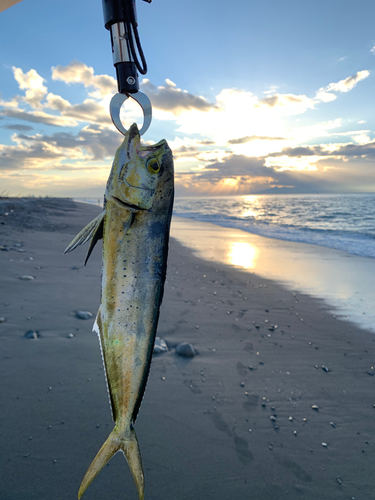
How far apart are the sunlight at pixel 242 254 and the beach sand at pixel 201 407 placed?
5154mm

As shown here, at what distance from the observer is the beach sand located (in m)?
2.82

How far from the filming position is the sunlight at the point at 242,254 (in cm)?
1176

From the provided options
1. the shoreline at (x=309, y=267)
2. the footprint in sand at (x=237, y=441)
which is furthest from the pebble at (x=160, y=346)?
the shoreline at (x=309, y=267)

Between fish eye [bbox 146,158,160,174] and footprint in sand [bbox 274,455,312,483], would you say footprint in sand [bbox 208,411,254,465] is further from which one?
fish eye [bbox 146,158,160,174]

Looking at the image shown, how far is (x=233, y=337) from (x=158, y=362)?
1.71 m

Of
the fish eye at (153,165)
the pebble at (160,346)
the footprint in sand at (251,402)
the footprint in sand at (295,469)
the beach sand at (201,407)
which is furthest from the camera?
the pebble at (160,346)

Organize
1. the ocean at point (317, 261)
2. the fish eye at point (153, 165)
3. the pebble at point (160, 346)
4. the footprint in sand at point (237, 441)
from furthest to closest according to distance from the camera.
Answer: the ocean at point (317, 261) < the pebble at point (160, 346) < the footprint in sand at point (237, 441) < the fish eye at point (153, 165)

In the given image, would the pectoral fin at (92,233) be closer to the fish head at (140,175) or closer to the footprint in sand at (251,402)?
the fish head at (140,175)

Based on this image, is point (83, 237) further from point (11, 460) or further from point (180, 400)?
point (180, 400)

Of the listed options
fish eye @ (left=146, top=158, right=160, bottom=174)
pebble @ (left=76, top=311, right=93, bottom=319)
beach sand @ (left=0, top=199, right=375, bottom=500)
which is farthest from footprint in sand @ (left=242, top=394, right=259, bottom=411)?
fish eye @ (left=146, top=158, right=160, bottom=174)

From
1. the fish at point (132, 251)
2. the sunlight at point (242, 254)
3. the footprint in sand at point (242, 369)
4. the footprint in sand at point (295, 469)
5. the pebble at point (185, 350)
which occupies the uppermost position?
the fish at point (132, 251)

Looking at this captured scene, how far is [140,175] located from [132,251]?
0.39 metres

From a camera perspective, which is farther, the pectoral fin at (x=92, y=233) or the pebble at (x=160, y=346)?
the pebble at (x=160, y=346)

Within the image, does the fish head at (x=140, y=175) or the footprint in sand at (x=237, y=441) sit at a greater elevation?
the fish head at (x=140, y=175)
